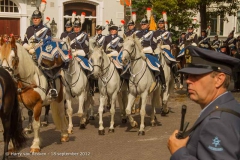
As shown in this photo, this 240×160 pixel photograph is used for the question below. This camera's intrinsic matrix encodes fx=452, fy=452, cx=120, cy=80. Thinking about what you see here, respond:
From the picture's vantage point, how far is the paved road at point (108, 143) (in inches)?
359

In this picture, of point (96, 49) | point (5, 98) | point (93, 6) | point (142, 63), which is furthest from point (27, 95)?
point (93, 6)

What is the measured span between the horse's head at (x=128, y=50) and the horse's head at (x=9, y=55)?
309 cm

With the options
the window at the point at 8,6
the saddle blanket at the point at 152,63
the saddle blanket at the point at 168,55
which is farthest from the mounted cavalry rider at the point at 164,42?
the window at the point at 8,6

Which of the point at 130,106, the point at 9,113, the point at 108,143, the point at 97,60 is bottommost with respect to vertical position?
the point at 108,143

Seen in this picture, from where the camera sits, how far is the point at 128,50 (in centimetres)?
1095

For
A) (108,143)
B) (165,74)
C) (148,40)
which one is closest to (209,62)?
(108,143)

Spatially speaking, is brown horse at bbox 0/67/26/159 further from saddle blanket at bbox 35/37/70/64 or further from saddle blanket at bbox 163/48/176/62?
saddle blanket at bbox 163/48/176/62

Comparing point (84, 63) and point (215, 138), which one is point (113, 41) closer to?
point (84, 63)

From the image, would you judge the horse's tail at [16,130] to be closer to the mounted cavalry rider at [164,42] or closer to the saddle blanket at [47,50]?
the saddle blanket at [47,50]

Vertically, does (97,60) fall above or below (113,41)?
below

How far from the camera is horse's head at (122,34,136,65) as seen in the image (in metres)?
10.9

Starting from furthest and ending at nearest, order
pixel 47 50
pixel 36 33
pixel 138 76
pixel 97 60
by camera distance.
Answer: pixel 138 76
pixel 97 60
pixel 36 33
pixel 47 50

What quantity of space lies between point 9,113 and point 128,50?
3774 millimetres

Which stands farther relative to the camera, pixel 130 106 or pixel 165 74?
pixel 165 74
